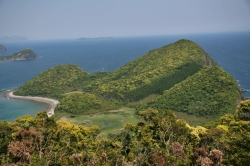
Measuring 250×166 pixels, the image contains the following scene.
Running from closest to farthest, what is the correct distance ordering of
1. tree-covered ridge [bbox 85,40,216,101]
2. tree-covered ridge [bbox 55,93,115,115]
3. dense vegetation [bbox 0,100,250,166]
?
dense vegetation [bbox 0,100,250,166], tree-covered ridge [bbox 55,93,115,115], tree-covered ridge [bbox 85,40,216,101]

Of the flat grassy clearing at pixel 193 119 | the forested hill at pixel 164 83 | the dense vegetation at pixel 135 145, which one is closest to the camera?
the dense vegetation at pixel 135 145

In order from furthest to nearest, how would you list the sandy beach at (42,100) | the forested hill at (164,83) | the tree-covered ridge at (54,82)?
the tree-covered ridge at (54,82)
the sandy beach at (42,100)
the forested hill at (164,83)

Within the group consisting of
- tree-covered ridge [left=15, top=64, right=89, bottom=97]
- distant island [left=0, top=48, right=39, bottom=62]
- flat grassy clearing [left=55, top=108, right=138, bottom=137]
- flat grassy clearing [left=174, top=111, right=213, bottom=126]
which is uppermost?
distant island [left=0, top=48, right=39, bottom=62]

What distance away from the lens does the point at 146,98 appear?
73562 mm

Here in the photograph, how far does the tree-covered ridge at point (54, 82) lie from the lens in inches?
3446

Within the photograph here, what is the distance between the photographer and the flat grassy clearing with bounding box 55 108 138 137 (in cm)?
5622

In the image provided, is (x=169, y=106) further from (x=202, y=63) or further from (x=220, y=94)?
(x=202, y=63)

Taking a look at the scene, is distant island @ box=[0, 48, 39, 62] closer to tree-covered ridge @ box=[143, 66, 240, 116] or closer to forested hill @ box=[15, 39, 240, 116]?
forested hill @ box=[15, 39, 240, 116]

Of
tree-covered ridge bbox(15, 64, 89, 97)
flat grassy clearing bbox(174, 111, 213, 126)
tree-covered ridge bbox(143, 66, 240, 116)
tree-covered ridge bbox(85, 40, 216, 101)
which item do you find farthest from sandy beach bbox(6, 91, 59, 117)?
flat grassy clearing bbox(174, 111, 213, 126)

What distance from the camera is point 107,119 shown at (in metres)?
60.8

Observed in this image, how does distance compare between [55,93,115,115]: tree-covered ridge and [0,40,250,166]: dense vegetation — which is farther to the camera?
[55,93,115,115]: tree-covered ridge

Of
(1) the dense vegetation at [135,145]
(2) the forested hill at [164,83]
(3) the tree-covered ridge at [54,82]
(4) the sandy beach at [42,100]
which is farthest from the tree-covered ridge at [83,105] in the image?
(1) the dense vegetation at [135,145]

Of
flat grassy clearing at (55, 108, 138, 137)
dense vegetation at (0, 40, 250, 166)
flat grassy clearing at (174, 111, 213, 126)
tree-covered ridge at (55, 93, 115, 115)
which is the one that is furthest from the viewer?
tree-covered ridge at (55, 93, 115, 115)

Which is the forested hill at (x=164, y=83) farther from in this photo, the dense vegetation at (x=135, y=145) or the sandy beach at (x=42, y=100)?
the dense vegetation at (x=135, y=145)
